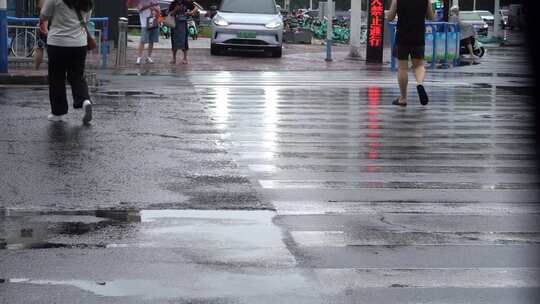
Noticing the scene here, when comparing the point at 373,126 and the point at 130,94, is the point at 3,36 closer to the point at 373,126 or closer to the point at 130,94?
the point at 130,94

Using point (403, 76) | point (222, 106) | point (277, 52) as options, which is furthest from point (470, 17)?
point (222, 106)

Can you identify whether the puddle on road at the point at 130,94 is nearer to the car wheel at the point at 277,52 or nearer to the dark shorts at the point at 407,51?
the dark shorts at the point at 407,51

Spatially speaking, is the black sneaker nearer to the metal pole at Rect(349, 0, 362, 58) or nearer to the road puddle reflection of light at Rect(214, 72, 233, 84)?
the road puddle reflection of light at Rect(214, 72, 233, 84)

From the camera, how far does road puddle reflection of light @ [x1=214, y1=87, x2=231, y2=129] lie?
13586 mm

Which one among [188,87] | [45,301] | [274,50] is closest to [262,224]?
[45,301]

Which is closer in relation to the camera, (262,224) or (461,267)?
(461,267)

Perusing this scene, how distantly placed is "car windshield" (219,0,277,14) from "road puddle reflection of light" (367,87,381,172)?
35.2 feet

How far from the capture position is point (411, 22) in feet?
53.5

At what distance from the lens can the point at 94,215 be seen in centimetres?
771

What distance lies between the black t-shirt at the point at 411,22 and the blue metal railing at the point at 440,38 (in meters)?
9.45

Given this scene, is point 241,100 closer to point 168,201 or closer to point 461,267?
point 168,201

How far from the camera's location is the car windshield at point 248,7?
97.5 ft

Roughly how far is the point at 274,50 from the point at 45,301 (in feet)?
78.5

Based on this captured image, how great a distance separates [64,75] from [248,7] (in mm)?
17119
